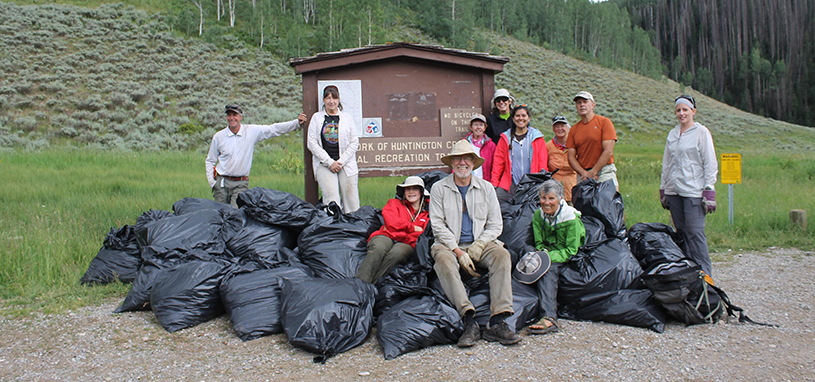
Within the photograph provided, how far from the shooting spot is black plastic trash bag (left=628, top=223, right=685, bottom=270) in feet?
14.2

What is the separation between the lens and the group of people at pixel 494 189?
156 inches

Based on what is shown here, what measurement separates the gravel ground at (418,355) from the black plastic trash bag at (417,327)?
0.22ft

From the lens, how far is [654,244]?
14.9ft

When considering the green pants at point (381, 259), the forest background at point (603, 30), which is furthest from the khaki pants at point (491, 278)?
the forest background at point (603, 30)

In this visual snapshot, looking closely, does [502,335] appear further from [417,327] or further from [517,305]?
[417,327]

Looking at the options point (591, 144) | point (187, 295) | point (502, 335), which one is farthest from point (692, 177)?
point (187, 295)

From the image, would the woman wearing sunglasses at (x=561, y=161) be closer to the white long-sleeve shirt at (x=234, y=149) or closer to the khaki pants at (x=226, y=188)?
the white long-sleeve shirt at (x=234, y=149)

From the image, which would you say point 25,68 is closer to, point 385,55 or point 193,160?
point 193,160

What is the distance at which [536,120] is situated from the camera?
29.7 m

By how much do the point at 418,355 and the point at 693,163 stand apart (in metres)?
3.02

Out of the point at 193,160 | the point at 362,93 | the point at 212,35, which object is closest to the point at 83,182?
the point at 193,160

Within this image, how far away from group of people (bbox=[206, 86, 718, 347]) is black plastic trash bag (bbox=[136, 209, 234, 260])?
112cm

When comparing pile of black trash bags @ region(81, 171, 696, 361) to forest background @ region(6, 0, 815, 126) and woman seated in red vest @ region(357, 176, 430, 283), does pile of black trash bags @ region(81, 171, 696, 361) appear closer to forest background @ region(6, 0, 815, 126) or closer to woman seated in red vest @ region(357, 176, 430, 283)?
woman seated in red vest @ region(357, 176, 430, 283)

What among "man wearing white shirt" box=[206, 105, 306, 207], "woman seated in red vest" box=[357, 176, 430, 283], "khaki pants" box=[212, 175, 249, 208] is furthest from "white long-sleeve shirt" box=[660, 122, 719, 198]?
"khaki pants" box=[212, 175, 249, 208]
